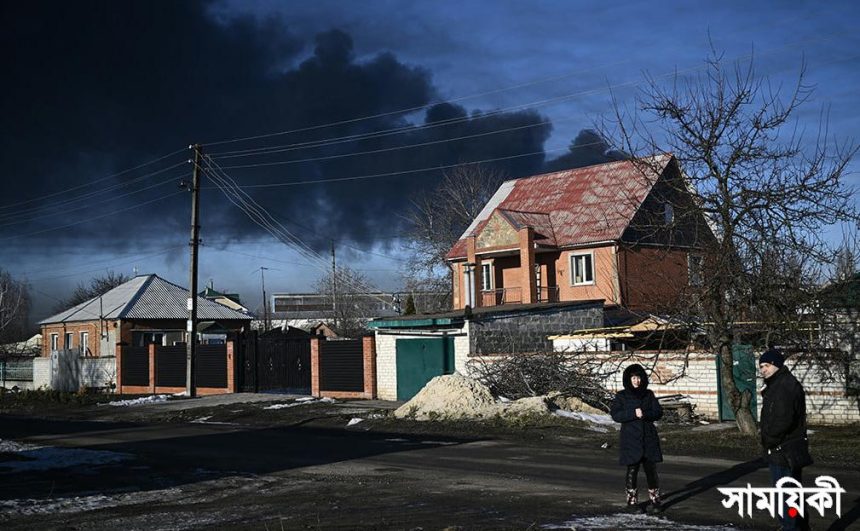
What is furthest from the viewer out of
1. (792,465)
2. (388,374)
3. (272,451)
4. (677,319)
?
(388,374)

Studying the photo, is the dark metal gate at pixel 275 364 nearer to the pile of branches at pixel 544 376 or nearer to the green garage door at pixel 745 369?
the pile of branches at pixel 544 376

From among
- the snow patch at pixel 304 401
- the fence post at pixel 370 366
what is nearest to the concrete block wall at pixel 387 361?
the fence post at pixel 370 366

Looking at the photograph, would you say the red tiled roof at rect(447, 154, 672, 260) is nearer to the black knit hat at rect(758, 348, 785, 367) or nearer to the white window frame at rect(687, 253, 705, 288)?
the white window frame at rect(687, 253, 705, 288)

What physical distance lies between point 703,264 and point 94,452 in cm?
1265

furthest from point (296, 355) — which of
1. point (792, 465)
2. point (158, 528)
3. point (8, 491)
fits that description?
point (792, 465)

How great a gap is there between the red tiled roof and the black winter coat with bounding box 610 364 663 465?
97.4ft

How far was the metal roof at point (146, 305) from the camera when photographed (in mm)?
54531

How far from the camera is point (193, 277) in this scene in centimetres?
3703

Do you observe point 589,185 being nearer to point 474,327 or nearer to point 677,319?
point 474,327

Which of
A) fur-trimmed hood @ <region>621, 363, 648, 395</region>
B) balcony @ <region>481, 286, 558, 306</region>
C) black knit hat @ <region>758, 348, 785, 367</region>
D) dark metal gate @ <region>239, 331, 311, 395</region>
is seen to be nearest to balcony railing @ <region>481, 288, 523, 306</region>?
balcony @ <region>481, 286, 558, 306</region>

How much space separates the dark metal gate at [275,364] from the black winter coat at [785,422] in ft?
86.3

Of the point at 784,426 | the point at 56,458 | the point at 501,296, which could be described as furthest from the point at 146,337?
the point at 784,426

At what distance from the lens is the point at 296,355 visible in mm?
34438

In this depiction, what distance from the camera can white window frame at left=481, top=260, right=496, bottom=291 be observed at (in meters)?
45.1
